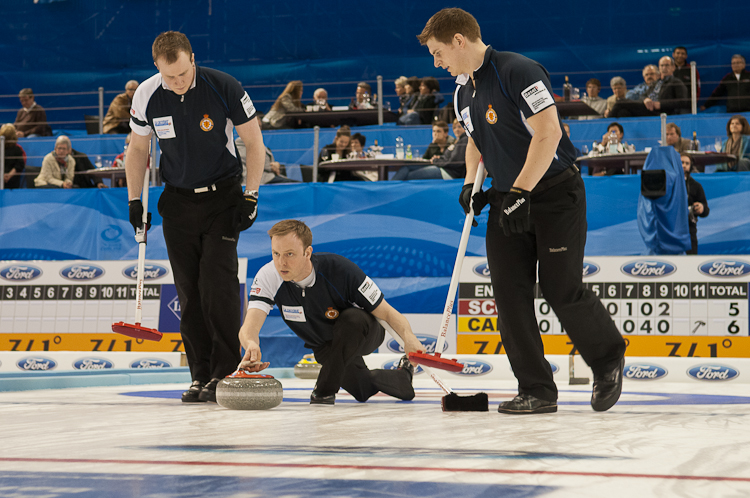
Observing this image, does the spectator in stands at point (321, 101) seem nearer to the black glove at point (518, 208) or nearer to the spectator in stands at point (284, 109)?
the spectator in stands at point (284, 109)

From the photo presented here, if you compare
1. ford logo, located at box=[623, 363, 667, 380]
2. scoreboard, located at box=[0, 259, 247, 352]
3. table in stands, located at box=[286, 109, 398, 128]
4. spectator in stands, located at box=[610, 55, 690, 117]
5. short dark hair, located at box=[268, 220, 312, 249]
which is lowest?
ford logo, located at box=[623, 363, 667, 380]

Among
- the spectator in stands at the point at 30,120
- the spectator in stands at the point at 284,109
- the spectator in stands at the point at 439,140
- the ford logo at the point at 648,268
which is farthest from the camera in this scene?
the spectator in stands at the point at 30,120

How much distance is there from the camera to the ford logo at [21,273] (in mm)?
6301

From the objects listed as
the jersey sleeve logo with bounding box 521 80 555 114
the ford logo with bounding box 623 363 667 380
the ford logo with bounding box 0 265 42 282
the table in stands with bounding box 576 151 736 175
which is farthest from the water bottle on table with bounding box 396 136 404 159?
the jersey sleeve logo with bounding box 521 80 555 114

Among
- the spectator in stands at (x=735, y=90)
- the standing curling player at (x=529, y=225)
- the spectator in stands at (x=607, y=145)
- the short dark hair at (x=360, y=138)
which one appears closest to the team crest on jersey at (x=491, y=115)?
the standing curling player at (x=529, y=225)

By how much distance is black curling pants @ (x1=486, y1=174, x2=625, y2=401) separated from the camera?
2750 millimetres

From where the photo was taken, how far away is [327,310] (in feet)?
10.6

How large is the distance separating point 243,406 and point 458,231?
4.38m

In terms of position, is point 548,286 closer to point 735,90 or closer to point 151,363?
point 151,363

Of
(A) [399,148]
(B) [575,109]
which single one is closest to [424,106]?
(A) [399,148]

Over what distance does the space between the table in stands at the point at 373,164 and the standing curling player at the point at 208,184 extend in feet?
14.7

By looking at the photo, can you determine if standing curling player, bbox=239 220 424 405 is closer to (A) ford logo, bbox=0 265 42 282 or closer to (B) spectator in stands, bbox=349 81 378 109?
(A) ford logo, bbox=0 265 42 282

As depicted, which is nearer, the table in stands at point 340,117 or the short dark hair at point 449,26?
the short dark hair at point 449,26

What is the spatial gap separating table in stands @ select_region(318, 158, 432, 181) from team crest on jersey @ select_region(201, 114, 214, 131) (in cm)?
458
